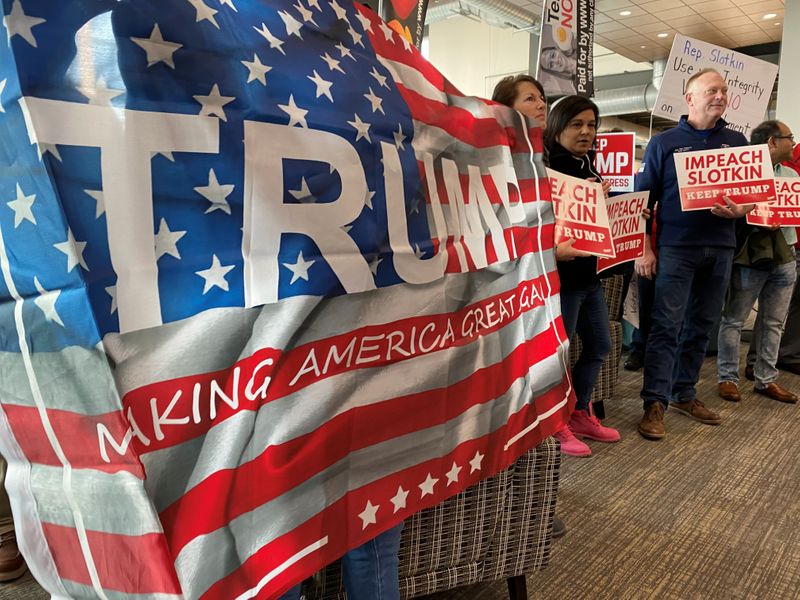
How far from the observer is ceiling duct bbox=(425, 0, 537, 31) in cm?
726

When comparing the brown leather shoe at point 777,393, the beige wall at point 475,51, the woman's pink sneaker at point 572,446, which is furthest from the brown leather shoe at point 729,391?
the beige wall at point 475,51

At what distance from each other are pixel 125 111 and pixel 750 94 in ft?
15.7

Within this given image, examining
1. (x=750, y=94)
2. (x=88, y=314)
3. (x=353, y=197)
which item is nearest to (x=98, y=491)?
(x=88, y=314)

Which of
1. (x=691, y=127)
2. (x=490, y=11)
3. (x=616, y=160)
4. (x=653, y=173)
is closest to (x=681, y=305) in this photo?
(x=653, y=173)

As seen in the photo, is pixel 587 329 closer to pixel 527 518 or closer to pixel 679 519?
pixel 679 519

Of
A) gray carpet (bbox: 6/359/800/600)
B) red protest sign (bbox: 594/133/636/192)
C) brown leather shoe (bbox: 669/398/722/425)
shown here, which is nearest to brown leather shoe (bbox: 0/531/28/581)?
gray carpet (bbox: 6/359/800/600)

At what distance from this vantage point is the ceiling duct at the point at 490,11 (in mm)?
7258

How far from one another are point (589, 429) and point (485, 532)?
4.95 feet

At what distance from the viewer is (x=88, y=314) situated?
2.13 feet

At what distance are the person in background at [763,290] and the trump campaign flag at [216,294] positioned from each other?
293cm

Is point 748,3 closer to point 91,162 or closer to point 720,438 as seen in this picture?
point 720,438

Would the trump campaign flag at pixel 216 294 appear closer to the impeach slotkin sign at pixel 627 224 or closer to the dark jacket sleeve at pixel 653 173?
the impeach slotkin sign at pixel 627 224

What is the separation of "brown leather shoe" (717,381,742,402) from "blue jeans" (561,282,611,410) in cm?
128

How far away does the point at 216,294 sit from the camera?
2.54 feet
